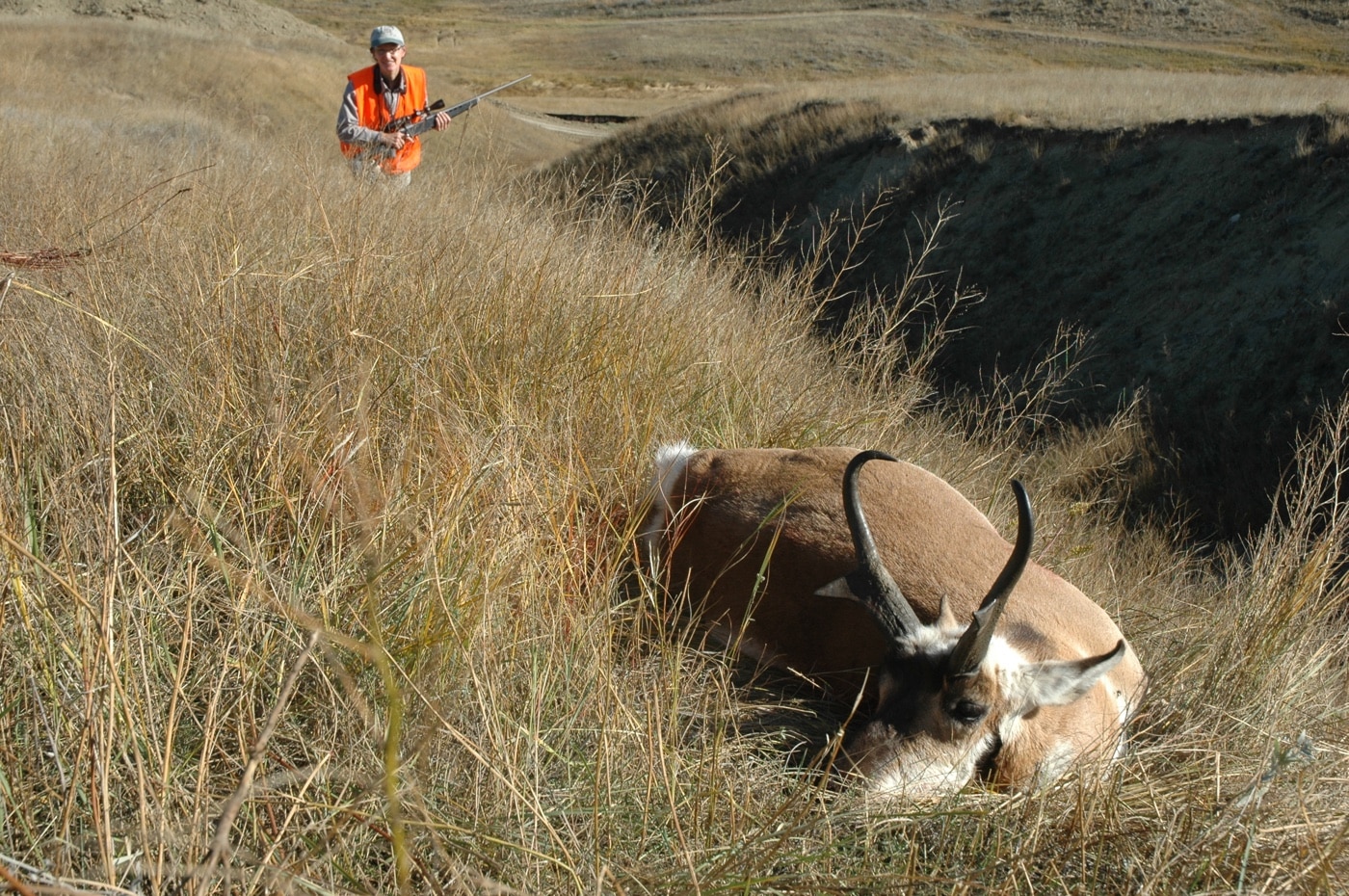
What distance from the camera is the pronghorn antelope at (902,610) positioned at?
9.96 feet

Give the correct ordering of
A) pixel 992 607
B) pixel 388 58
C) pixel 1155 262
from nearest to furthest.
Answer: pixel 992 607 → pixel 388 58 → pixel 1155 262

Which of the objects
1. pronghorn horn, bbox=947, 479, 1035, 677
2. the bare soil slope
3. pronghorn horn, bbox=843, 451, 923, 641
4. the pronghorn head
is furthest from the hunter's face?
pronghorn horn, bbox=947, 479, 1035, 677

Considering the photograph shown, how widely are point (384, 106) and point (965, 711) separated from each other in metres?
8.39

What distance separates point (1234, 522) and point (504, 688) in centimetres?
715

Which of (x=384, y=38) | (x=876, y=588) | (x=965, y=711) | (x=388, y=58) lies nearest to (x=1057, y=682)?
(x=965, y=711)

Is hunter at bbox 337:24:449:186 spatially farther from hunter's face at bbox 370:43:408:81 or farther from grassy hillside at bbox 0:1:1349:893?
grassy hillside at bbox 0:1:1349:893

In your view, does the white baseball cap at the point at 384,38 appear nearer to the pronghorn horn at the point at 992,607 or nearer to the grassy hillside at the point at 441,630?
the grassy hillside at the point at 441,630

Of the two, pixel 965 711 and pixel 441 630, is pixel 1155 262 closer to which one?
pixel 965 711

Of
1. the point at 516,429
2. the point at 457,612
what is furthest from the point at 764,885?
the point at 516,429

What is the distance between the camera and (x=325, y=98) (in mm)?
25734

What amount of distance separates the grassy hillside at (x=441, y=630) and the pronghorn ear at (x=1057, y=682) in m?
0.28

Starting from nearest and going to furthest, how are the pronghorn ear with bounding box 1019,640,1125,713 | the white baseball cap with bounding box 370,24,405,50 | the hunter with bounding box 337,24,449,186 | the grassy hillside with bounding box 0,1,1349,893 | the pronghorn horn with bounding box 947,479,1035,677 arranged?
the grassy hillside with bounding box 0,1,1349,893 → the pronghorn horn with bounding box 947,479,1035,677 → the pronghorn ear with bounding box 1019,640,1125,713 → the hunter with bounding box 337,24,449,186 → the white baseball cap with bounding box 370,24,405,50

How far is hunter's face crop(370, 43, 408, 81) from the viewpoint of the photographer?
927cm

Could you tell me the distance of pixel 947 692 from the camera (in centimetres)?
307
